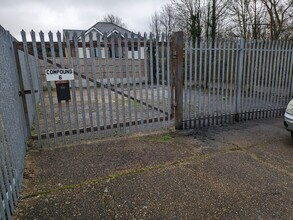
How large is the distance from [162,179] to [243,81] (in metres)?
4.03

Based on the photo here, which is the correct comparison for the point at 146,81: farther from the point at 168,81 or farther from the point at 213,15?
the point at 213,15

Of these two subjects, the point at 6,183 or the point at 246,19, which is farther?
the point at 246,19

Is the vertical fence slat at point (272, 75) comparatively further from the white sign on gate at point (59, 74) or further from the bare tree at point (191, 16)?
the bare tree at point (191, 16)

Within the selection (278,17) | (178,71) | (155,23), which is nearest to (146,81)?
(178,71)

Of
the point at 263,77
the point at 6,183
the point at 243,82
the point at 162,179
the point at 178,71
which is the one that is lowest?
the point at 162,179

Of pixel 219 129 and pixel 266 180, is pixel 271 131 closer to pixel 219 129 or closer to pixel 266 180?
pixel 219 129

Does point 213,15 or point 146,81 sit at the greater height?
point 213,15

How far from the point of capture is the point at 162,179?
10.1 ft

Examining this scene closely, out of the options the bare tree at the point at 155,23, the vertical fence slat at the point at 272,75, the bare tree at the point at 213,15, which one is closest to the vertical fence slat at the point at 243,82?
the vertical fence slat at the point at 272,75

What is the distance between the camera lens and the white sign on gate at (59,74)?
392cm

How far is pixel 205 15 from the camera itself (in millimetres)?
14586

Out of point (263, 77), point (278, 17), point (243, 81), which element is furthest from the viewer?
point (278, 17)

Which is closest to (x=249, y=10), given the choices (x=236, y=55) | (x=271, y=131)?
(x=236, y=55)

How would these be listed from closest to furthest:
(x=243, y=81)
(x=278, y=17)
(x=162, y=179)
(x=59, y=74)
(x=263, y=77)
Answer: (x=162, y=179)
(x=59, y=74)
(x=243, y=81)
(x=263, y=77)
(x=278, y=17)
